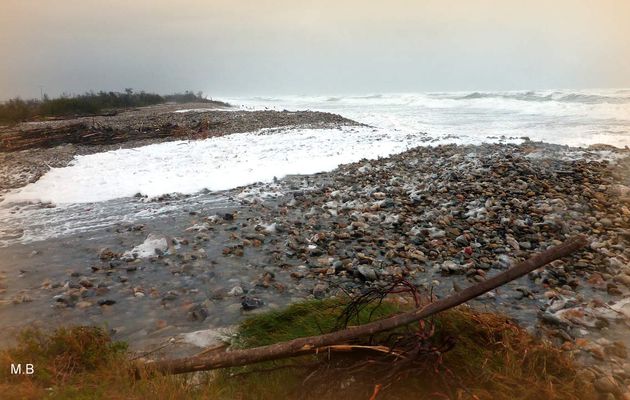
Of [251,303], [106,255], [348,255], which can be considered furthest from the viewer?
[106,255]

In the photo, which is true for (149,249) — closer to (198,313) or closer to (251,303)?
(198,313)

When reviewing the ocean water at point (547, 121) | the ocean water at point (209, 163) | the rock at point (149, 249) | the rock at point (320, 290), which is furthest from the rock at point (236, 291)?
the ocean water at point (547, 121)

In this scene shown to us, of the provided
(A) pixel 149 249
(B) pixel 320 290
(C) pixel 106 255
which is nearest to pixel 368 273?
(B) pixel 320 290

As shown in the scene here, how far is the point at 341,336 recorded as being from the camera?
2.22 metres

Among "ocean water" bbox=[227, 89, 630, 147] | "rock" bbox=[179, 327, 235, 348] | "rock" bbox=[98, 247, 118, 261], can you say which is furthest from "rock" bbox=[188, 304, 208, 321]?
"ocean water" bbox=[227, 89, 630, 147]

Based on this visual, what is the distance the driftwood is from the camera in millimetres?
1924

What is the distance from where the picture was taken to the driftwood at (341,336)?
1.92 meters

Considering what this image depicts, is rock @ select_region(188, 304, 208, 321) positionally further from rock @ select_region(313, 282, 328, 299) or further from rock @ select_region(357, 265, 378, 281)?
rock @ select_region(357, 265, 378, 281)

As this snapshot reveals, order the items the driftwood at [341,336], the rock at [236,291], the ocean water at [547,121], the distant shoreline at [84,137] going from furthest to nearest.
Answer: the ocean water at [547,121] → the distant shoreline at [84,137] → the rock at [236,291] → the driftwood at [341,336]

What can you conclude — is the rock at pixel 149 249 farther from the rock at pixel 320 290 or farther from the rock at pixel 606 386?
the rock at pixel 606 386

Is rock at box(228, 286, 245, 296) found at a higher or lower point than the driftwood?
lower

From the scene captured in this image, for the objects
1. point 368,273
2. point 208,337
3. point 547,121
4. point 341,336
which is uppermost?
point 547,121

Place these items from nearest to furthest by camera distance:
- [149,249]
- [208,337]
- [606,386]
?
[606,386], [208,337], [149,249]

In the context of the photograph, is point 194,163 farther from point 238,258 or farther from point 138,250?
point 238,258
